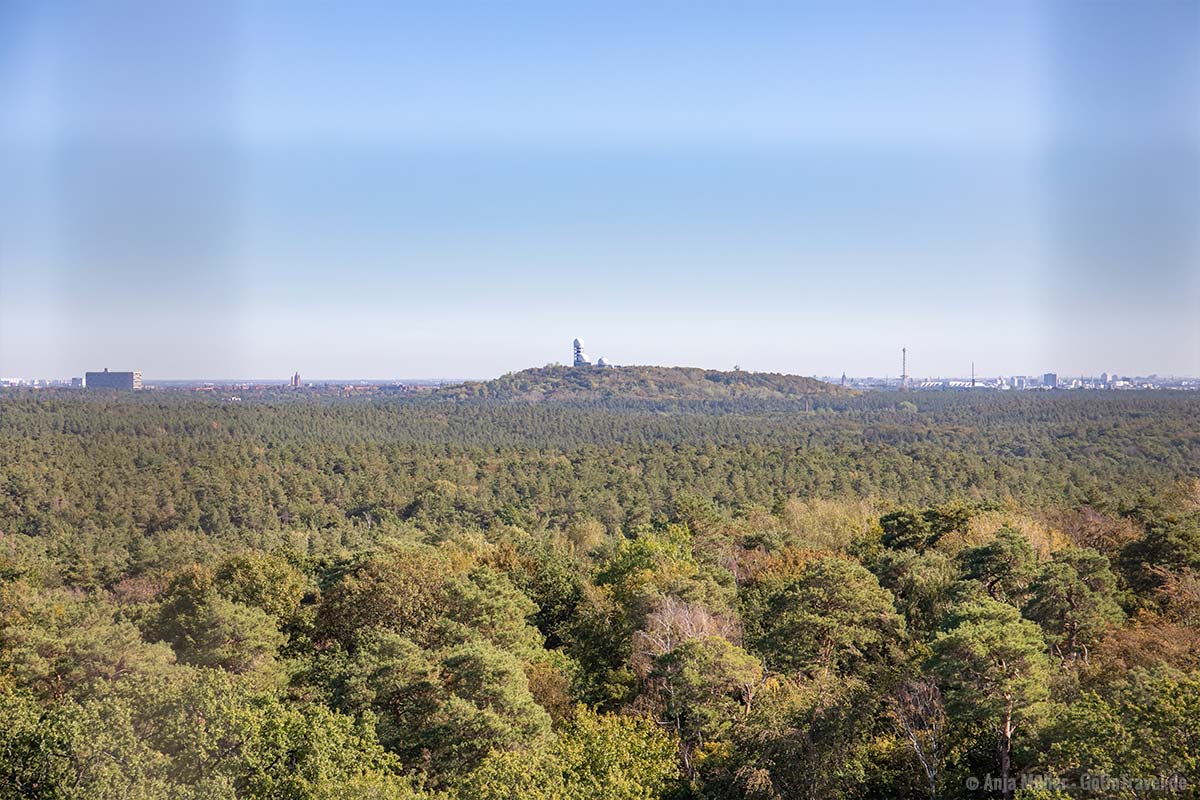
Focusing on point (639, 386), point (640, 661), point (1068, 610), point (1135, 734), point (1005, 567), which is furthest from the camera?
point (639, 386)

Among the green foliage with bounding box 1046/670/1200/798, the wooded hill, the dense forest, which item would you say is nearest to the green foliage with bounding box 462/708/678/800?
the dense forest

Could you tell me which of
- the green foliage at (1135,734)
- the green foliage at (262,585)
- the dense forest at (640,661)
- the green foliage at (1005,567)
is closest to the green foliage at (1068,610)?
the dense forest at (640,661)

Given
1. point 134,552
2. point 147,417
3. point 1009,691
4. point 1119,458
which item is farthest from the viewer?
point 147,417

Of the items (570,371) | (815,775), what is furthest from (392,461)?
(570,371)

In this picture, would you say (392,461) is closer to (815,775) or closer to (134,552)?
(134,552)

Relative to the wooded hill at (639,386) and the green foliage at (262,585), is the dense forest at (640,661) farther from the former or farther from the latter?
the wooded hill at (639,386)

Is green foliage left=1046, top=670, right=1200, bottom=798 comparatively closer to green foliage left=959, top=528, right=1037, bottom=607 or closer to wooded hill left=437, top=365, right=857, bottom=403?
green foliage left=959, top=528, right=1037, bottom=607

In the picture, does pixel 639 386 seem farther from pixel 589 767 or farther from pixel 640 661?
pixel 589 767

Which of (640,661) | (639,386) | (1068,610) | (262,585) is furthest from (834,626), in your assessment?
(639,386)
